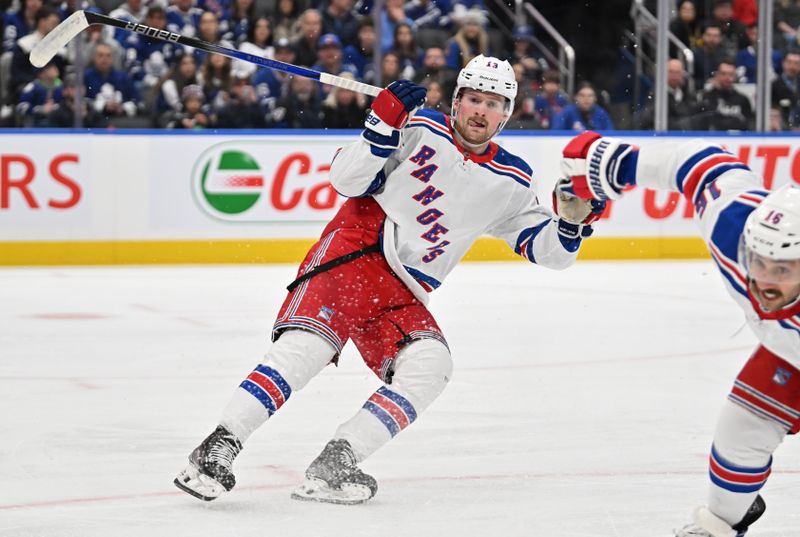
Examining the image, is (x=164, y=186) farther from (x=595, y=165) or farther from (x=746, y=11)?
(x=595, y=165)

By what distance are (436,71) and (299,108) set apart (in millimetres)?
892

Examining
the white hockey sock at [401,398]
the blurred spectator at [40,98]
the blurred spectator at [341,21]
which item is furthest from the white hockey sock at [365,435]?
the blurred spectator at [341,21]

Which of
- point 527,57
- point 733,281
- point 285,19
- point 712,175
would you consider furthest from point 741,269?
point 527,57

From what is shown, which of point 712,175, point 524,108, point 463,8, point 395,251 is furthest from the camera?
point 463,8

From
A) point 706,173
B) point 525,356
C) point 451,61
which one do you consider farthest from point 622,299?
point 706,173

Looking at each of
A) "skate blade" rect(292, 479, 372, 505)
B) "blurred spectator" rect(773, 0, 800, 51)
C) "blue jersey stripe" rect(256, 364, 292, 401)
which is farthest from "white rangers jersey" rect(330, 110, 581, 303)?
"blurred spectator" rect(773, 0, 800, 51)

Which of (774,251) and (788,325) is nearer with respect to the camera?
(774,251)

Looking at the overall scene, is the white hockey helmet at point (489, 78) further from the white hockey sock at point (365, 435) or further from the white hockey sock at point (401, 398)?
the white hockey sock at point (365, 435)

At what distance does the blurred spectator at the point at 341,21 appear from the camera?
862 centimetres

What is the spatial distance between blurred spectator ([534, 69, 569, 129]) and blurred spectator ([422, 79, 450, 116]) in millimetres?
737

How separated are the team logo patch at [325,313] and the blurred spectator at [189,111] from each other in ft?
17.6

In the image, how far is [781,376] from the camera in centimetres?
256

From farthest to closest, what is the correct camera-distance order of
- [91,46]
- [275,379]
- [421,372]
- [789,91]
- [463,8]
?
1. [463,8]
2. [789,91]
3. [91,46]
4. [421,372]
5. [275,379]

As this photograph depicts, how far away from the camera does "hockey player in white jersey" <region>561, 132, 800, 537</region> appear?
7.66ft
